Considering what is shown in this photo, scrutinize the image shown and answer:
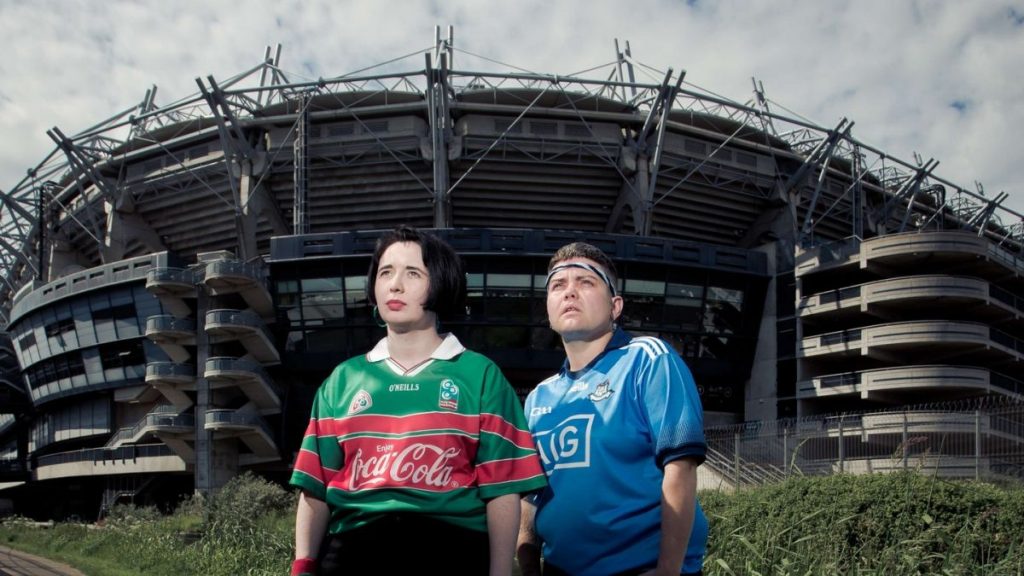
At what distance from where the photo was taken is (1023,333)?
45031 mm

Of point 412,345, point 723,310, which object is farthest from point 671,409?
point 723,310

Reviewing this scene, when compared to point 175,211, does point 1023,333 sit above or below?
below

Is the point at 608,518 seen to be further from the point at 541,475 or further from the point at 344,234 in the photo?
the point at 344,234

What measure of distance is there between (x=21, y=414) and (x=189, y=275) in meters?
22.9

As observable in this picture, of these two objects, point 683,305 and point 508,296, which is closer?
point 508,296

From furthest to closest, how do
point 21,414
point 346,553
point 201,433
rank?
point 21,414 < point 201,433 < point 346,553

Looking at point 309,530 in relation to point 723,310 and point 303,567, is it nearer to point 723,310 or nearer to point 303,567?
point 303,567

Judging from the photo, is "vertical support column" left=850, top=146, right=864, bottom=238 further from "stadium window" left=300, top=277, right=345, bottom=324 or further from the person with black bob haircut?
the person with black bob haircut

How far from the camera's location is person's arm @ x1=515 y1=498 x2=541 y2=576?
15.0ft

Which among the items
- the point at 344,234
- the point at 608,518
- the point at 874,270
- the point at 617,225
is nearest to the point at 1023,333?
the point at 874,270

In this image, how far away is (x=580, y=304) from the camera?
4816 millimetres

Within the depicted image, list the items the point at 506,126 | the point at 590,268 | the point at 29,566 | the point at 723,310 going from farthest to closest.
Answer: the point at 506,126, the point at 723,310, the point at 29,566, the point at 590,268

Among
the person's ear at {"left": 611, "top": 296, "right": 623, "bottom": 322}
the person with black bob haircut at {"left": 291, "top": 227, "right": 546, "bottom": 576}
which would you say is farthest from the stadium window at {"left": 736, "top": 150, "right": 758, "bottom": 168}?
the person with black bob haircut at {"left": 291, "top": 227, "right": 546, "bottom": 576}

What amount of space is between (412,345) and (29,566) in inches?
810
